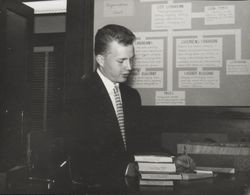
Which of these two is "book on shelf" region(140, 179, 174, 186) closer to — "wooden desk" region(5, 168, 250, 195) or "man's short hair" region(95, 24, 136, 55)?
"wooden desk" region(5, 168, 250, 195)

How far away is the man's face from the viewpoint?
193cm

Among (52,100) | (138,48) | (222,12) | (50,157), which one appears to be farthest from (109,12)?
(52,100)

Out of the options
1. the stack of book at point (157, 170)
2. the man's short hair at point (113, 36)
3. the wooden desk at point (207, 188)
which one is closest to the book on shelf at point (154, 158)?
the stack of book at point (157, 170)

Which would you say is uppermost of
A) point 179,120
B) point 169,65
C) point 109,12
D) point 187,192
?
point 109,12

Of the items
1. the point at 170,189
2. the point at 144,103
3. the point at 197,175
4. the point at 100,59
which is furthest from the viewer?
the point at 144,103

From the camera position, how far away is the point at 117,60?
1.94 meters

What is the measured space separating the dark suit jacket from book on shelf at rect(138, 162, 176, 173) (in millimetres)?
136

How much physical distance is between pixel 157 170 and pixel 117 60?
0.61 m

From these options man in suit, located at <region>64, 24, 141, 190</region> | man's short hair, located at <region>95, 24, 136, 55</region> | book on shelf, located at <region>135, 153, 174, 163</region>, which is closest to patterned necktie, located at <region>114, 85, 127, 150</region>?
man in suit, located at <region>64, 24, 141, 190</region>

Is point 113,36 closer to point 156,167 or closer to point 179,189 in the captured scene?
point 156,167

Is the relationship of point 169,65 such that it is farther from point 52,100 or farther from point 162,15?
point 52,100


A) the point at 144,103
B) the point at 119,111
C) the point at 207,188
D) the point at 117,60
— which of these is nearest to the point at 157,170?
the point at 207,188

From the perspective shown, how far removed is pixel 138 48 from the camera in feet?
9.07

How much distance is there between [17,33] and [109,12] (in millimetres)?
1729
